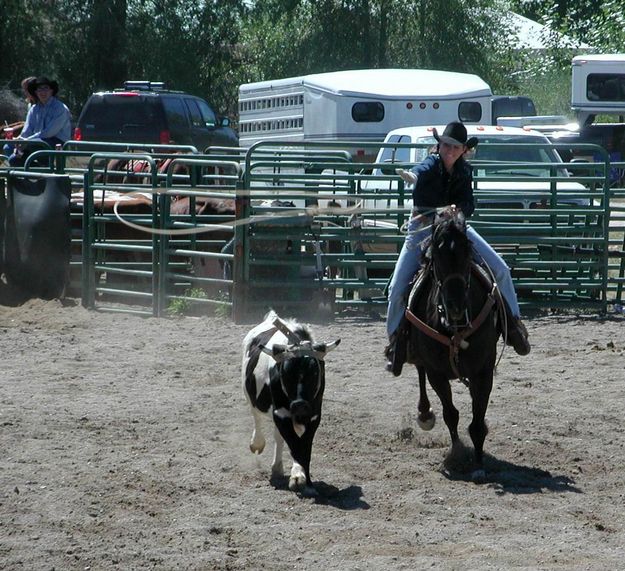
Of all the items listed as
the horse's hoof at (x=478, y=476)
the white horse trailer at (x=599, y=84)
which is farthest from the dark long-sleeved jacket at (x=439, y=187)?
the white horse trailer at (x=599, y=84)

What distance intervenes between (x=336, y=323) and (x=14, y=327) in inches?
122

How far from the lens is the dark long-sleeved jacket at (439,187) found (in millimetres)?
7312

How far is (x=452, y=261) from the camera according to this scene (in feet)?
21.5

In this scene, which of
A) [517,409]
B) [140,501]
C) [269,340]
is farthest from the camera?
[517,409]

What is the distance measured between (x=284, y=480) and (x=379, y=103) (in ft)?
49.6

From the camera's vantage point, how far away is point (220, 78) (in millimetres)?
36875

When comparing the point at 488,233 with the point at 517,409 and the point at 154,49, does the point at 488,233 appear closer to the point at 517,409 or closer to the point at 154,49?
the point at 517,409

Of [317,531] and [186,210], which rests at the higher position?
[186,210]

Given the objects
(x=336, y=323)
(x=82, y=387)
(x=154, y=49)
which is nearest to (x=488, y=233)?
(x=336, y=323)

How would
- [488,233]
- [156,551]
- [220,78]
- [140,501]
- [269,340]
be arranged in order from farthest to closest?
[220,78] → [488,233] → [269,340] → [140,501] → [156,551]

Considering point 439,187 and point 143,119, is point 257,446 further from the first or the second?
point 143,119

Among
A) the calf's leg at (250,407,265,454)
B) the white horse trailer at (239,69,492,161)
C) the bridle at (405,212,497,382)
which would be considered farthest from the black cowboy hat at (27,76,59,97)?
the calf's leg at (250,407,265,454)

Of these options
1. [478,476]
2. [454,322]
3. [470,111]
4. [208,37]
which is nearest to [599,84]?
[470,111]

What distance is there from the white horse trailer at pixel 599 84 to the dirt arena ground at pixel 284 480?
17197 mm
